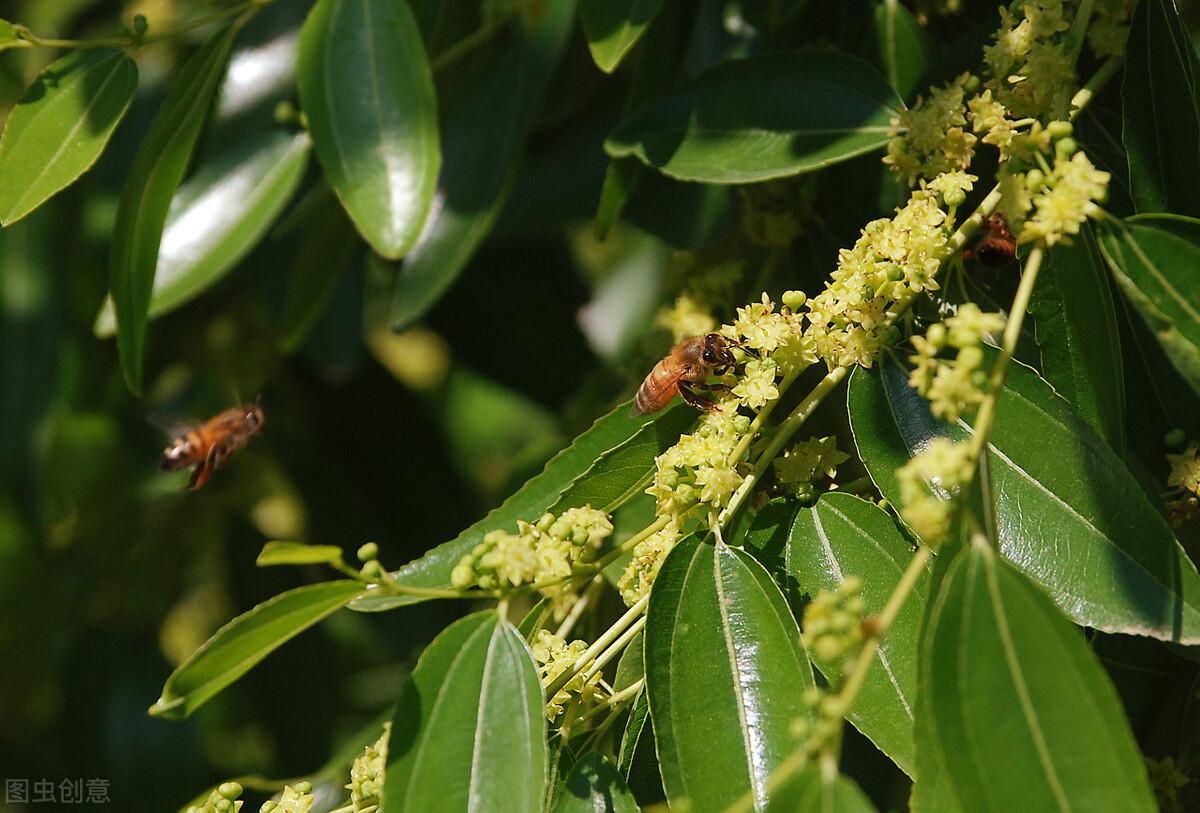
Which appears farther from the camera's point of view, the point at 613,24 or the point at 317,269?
the point at 317,269

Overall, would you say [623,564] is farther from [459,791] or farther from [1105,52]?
[1105,52]

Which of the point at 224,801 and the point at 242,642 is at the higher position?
the point at 242,642

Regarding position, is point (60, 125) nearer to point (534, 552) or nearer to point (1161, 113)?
point (534, 552)

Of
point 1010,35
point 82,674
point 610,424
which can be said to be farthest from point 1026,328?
point 82,674

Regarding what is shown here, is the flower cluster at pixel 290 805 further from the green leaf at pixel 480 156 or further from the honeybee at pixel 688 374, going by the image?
the green leaf at pixel 480 156

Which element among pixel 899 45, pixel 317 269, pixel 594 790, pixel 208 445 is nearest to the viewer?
pixel 594 790

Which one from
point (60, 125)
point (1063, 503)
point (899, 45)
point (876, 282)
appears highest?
point (60, 125)

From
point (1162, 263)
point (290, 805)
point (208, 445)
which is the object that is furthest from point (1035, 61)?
point (208, 445)

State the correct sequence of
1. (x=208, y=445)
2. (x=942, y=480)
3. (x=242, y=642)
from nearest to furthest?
1. (x=942, y=480)
2. (x=242, y=642)
3. (x=208, y=445)
